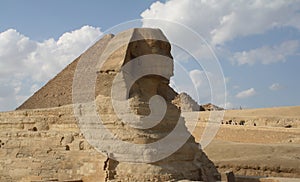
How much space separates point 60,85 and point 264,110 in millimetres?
26901

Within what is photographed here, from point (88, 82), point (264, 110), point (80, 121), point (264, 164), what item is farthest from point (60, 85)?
point (264, 110)

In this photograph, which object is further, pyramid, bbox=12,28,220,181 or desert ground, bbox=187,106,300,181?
desert ground, bbox=187,106,300,181

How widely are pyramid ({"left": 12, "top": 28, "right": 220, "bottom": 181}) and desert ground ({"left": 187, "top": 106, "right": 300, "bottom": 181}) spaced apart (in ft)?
13.9

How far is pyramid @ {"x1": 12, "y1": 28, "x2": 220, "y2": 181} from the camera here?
795 centimetres

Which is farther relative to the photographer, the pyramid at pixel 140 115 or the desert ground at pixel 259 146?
the desert ground at pixel 259 146

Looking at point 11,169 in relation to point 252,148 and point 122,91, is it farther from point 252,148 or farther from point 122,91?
point 252,148

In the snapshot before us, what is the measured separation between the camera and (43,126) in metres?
9.73

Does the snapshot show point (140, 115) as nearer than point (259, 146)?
Yes

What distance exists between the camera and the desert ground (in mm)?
12885

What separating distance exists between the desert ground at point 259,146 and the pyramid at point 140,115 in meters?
4.24

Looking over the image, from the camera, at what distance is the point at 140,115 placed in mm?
8352

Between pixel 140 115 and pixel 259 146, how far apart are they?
12.1m

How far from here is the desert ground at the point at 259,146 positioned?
12.9 metres

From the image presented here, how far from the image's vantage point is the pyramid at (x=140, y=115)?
7.95 metres
